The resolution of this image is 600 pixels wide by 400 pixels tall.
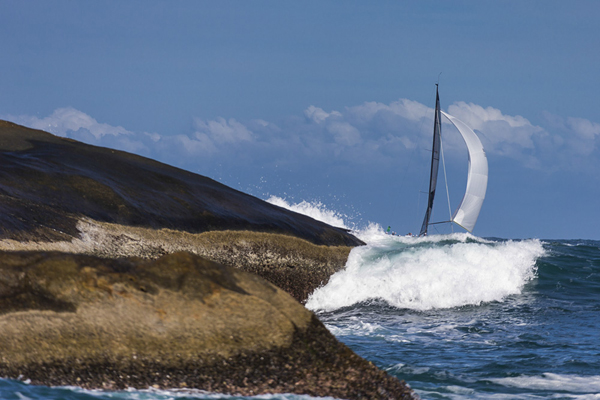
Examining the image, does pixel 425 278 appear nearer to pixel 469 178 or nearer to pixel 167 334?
pixel 167 334

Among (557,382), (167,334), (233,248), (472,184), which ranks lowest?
(167,334)

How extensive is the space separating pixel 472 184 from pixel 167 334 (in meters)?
35.8

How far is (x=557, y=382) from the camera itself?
27.9 ft

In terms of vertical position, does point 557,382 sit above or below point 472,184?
below

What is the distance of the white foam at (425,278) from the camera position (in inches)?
607

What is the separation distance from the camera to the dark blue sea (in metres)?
8.17

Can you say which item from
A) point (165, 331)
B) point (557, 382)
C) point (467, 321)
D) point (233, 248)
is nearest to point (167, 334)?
point (165, 331)

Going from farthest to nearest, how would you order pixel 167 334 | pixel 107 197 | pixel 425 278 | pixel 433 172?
pixel 433 172 < pixel 425 278 < pixel 107 197 < pixel 167 334

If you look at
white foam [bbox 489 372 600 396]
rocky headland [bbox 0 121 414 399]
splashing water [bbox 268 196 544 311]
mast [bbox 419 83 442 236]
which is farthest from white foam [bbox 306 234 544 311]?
mast [bbox 419 83 442 236]

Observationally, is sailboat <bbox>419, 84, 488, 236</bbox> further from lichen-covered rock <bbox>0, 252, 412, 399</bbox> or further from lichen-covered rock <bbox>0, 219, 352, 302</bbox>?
lichen-covered rock <bbox>0, 252, 412, 399</bbox>

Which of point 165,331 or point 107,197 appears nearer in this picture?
point 165,331

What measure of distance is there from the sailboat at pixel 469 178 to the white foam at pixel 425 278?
19643 mm

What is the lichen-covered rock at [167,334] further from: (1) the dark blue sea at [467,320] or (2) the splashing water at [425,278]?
(2) the splashing water at [425,278]

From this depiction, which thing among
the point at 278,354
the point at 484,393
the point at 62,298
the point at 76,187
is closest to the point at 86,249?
the point at 76,187
